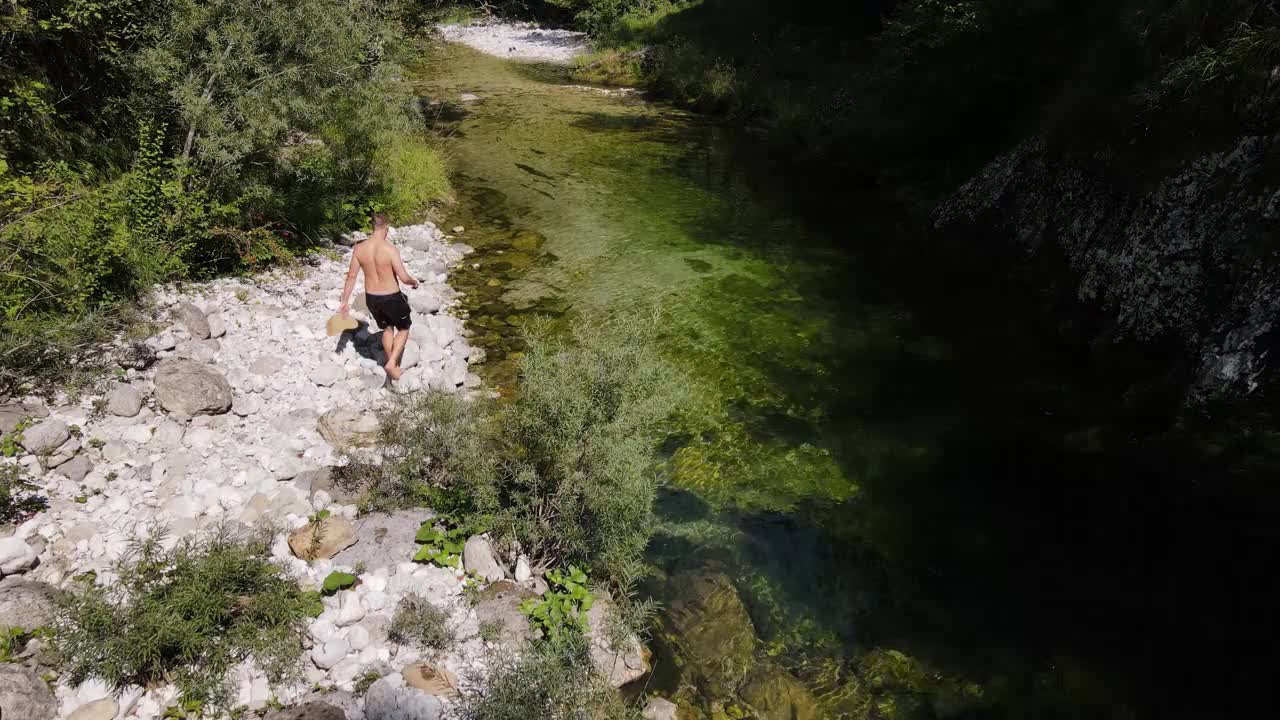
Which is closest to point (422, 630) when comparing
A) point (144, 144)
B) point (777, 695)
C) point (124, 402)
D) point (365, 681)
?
point (365, 681)

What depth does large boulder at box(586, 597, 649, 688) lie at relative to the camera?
6.05 m

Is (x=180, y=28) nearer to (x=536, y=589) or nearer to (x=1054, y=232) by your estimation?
(x=536, y=589)

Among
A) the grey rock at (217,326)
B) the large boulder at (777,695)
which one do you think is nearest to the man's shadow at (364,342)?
the grey rock at (217,326)

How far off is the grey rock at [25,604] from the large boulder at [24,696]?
0.42 metres

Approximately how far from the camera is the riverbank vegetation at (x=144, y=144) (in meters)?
7.53

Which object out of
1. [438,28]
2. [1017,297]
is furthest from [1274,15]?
[438,28]

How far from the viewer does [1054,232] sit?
13.1 metres

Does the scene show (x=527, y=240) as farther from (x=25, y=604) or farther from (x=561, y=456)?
(x=25, y=604)

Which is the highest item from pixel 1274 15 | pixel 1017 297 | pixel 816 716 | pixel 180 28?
pixel 1274 15

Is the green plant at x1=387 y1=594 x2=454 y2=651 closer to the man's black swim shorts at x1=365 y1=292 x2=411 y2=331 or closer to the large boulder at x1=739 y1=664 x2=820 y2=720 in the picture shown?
the large boulder at x1=739 y1=664 x2=820 y2=720

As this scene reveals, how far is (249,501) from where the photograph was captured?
6.81 meters

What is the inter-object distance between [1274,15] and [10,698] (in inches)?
617

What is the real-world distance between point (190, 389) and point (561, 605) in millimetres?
4992

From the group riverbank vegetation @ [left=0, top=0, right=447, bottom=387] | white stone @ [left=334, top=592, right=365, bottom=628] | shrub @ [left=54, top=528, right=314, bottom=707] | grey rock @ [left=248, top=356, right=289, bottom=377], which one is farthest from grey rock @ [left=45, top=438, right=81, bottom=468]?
white stone @ [left=334, top=592, right=365, bottom=628]
